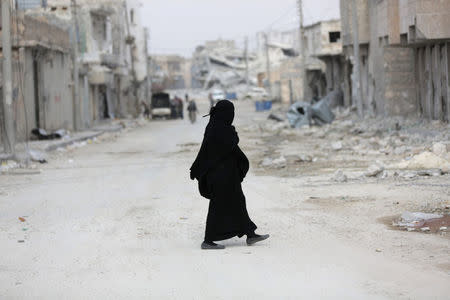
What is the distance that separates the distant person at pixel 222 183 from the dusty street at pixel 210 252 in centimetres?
19

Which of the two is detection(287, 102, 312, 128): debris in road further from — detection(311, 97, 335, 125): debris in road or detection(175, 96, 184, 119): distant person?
detection(175, 96, 184, 119): distant person

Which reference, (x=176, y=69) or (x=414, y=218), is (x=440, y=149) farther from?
(x=176, y=69)

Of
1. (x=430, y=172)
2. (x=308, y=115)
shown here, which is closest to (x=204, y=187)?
(x=430, y=172)

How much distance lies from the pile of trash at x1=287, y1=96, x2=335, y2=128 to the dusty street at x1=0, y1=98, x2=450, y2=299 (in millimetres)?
19985

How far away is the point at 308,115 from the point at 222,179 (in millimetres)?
27702

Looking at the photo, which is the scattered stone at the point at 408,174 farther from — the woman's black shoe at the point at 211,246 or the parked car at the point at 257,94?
the parked car at the point at 257,94

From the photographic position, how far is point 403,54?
1307 inches

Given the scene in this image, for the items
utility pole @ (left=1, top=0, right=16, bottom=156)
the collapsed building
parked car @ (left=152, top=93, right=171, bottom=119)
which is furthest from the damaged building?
parked car @ (left=152, top=93, right=171, bottom=119)

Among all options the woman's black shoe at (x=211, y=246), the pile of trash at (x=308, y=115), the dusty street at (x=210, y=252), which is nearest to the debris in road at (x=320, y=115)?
the pile of trash at (x=308, y=115)

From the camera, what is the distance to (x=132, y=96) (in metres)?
64.9

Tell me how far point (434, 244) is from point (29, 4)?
32.1 m

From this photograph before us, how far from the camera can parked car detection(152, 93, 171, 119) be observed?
2250 inches

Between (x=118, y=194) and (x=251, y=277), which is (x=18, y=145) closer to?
(x=118, y=194)

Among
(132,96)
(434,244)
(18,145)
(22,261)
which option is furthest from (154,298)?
(132,96)
